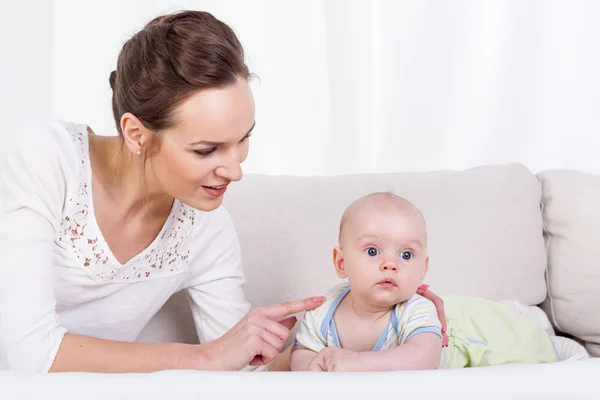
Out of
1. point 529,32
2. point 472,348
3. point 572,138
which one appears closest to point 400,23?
point 529,32

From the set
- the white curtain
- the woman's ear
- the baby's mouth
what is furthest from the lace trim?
the white curtain

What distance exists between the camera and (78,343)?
1610mm

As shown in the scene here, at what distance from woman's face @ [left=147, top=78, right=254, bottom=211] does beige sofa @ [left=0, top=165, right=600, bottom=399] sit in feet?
1.92

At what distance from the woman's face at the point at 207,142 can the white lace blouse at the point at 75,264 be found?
23 centimetres

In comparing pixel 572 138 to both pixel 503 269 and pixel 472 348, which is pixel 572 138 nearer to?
pixel 503 269

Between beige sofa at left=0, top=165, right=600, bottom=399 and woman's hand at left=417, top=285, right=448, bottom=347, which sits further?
beige sofa at left=0, top=165, right=600, bottom=399

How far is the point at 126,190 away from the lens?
181 centimetres

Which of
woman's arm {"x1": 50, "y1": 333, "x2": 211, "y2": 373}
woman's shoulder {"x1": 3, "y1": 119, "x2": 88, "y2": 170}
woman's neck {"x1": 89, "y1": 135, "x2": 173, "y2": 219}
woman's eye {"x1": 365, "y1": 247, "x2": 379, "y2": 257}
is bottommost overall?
woman's arm {"x1": 50, "y1": 333, "x2": 211, "y2": 373}

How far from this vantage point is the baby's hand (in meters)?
1.48

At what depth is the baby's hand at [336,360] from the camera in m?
1.48

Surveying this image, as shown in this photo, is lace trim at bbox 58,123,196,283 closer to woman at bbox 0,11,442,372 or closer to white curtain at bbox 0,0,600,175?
woman at bbox 0,11,442,372

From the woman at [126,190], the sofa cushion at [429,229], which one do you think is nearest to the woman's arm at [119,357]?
the woman at [126,190]

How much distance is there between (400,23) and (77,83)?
1204 millimetres

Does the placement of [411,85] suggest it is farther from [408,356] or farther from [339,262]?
[408,356]
